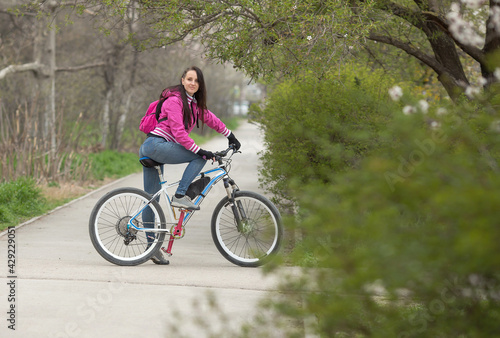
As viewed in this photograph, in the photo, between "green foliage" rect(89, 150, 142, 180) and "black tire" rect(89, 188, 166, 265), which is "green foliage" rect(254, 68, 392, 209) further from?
"green foliage" rect(89, 150, 142, 180)

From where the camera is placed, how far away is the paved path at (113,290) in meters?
4.74

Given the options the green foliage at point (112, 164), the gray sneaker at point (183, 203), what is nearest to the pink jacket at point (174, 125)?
the gray sneaker at point (183, 203)

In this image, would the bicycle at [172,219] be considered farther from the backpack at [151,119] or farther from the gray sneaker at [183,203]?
the backpack at [151,119]

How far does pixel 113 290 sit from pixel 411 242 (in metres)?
3.68

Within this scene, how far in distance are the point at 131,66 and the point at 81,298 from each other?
55.9 feet

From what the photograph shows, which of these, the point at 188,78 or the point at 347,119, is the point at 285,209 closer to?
the point at 347,119

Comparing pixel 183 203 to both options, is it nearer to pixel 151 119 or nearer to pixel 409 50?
pixel 151 119

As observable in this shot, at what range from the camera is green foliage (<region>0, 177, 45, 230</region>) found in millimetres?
10008

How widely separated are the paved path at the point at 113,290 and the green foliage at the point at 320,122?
1.48 metres

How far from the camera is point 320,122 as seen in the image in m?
8.95

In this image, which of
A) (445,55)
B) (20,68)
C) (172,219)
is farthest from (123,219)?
(20,68)

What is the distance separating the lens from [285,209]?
1064cm

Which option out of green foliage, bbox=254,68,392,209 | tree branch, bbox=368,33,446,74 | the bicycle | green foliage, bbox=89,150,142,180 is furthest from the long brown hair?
green foliage, bbox=89,150,142,180

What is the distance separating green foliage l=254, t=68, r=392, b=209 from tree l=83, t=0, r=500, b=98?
1.64 ft
